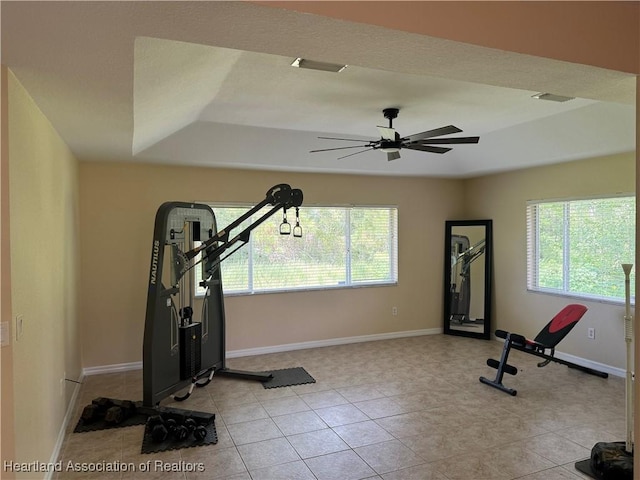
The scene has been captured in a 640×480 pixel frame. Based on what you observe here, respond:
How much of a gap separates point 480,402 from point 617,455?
1.25 metres

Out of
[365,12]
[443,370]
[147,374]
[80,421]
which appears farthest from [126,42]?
[443,370]

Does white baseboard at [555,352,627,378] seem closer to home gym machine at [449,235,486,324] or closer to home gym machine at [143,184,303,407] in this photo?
home gym machine at [449,235,486,324]

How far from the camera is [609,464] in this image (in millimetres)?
2639

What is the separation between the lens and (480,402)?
3857 mm

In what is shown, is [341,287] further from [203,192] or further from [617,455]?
[617,455]

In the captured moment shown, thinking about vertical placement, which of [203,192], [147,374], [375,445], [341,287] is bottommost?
[375,445]

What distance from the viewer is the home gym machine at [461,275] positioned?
20.7ft

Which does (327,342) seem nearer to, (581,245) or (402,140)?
(402,140)

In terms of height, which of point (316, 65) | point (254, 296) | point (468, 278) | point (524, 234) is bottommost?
point (254, 296)

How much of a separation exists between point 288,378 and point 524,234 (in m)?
3.54

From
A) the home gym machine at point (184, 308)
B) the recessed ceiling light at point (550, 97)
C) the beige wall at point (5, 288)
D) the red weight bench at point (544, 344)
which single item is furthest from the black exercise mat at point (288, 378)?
the recessed ceiling light at point (550, 97)

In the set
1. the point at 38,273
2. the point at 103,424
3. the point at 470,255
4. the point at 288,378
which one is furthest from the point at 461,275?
the point at 38,273

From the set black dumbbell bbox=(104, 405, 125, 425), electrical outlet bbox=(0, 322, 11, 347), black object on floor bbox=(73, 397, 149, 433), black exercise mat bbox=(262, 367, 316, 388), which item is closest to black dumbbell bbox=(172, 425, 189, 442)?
black object on floor bbox=(73, 397, 149, 433)

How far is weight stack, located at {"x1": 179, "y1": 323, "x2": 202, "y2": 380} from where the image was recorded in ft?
12.6
